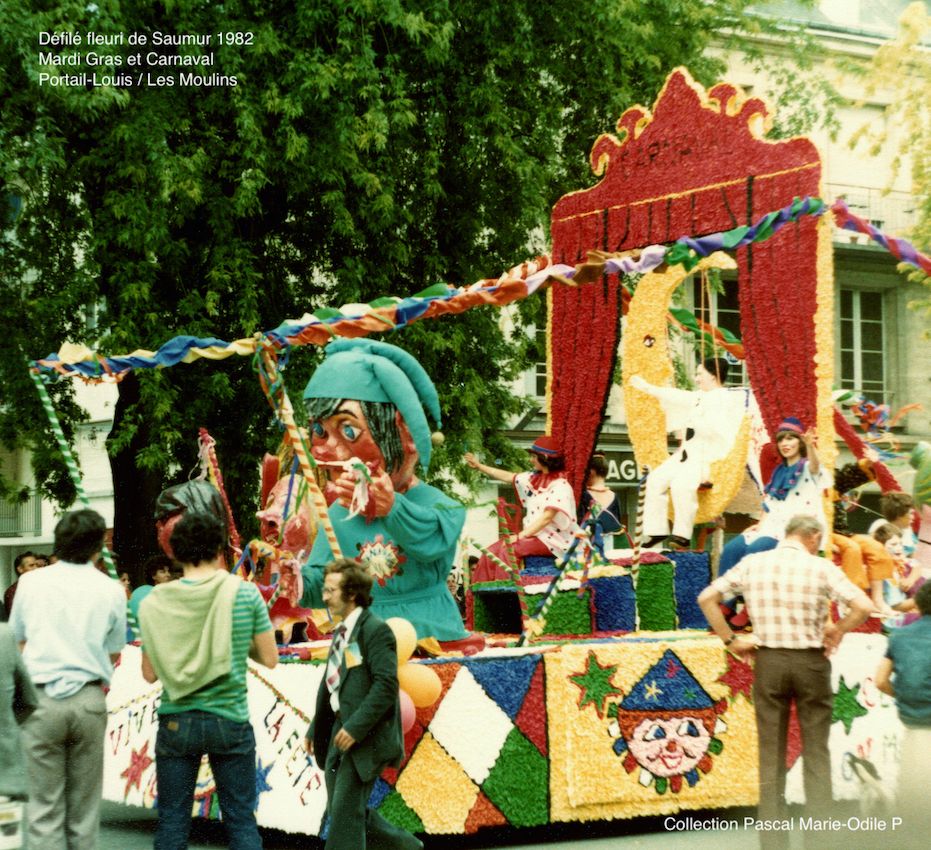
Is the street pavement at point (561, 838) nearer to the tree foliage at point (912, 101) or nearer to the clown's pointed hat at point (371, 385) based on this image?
the clown's pointed hat at point (371, 385)

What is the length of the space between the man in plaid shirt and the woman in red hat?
10.0 ft

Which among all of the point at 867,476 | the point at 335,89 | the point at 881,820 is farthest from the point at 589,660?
the point at 335,89

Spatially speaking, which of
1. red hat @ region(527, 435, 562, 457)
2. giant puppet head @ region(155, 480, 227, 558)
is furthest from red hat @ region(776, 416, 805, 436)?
giant puppet head @ region(155, 480, 227, 558)

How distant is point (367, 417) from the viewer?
8.19m

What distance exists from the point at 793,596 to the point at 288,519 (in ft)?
10.1

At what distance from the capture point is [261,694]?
819 centimetres

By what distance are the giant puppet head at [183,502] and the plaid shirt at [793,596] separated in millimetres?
2745

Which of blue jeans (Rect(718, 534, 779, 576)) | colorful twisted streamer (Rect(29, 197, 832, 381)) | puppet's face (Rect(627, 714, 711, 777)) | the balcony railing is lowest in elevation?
puppet's face (Rect(627, 714, 711, 777))

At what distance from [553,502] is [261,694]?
300 cm

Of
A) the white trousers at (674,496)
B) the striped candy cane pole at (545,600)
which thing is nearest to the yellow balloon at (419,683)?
the striped candy cane pole at (545,600)

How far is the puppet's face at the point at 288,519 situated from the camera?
895cm

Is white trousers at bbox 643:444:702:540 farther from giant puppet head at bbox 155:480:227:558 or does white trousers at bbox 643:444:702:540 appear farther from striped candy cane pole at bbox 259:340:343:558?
giant puppet head at bbox 155:480:227:558

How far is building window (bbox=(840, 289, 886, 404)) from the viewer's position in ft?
87.9

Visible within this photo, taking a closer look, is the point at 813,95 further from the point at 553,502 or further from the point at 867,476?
the point at 553,502
